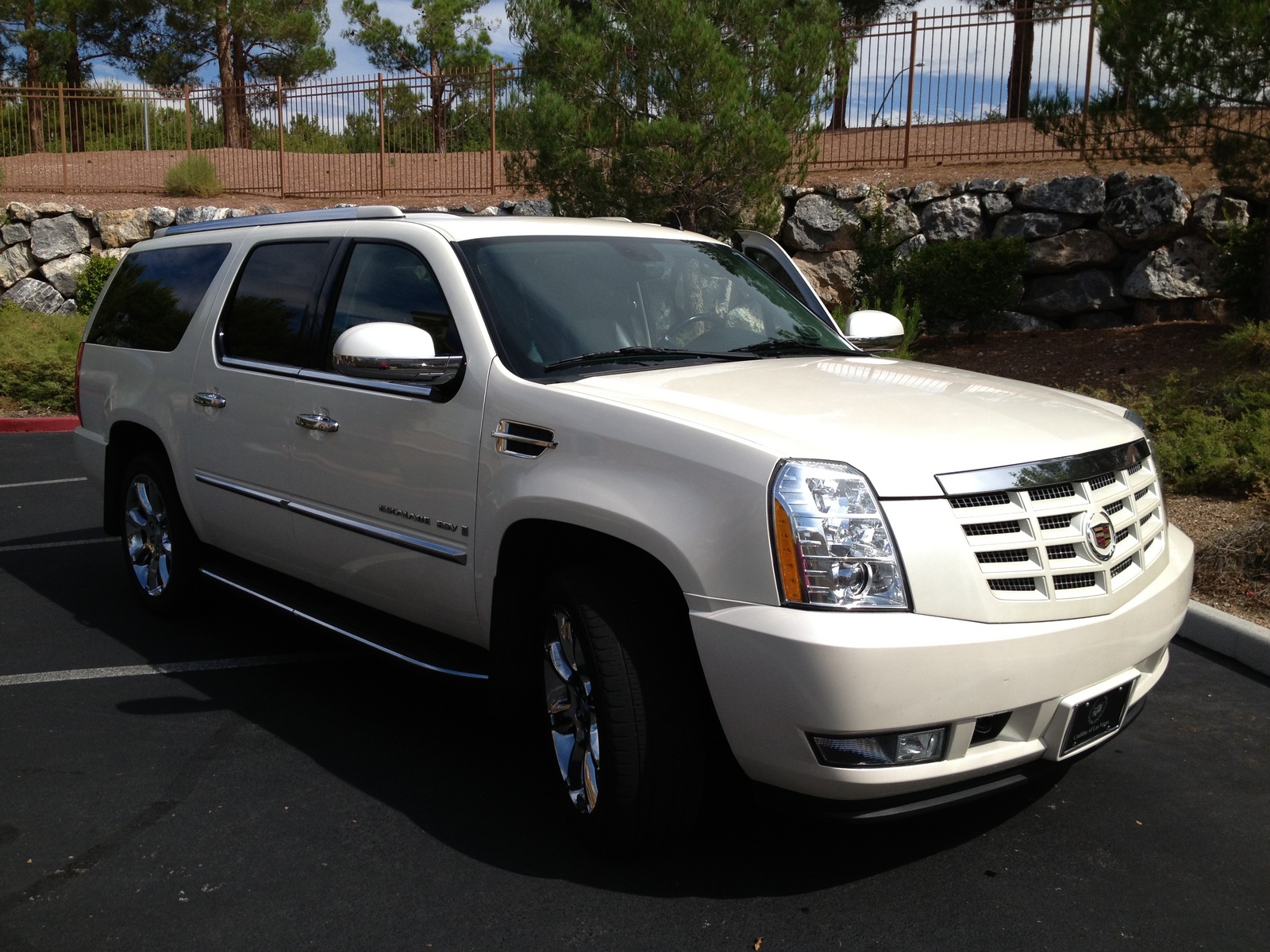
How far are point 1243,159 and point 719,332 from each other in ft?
29.6

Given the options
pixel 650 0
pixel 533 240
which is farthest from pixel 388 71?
pixel 533 240

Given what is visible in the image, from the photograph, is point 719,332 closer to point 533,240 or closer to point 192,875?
point 533,240

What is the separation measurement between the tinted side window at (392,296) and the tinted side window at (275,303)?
0.21m

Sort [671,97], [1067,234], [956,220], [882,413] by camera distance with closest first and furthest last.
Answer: [882,413] < [671,97] < [1067,234] < [956,220]

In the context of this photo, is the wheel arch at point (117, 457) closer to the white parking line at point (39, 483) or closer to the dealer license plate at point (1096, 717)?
the white parking line at point (39, 483)

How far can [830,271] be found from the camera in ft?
49.9

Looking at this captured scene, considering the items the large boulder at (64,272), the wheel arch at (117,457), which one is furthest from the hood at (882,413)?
the large boulder at (64,272)

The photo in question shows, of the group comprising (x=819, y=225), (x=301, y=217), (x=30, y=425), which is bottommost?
(x=30, y=425)

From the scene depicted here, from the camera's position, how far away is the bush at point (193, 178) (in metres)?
20.7

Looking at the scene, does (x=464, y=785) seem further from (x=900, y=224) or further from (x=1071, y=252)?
(x=900, y=224)

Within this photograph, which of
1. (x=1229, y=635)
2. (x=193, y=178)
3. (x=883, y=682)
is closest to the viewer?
(x=883, y=682)

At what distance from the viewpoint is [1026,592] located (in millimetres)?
3170

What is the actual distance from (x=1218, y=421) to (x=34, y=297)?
56.1 ft

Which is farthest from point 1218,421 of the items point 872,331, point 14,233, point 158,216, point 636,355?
point 14,233
